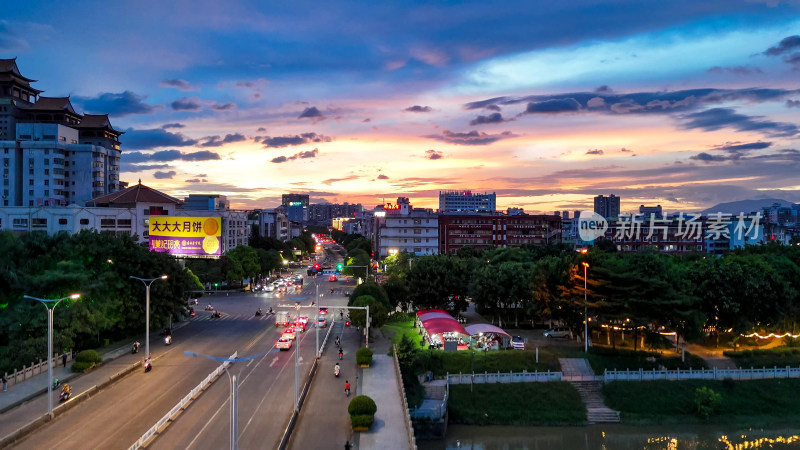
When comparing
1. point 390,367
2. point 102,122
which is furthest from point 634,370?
point 102,122

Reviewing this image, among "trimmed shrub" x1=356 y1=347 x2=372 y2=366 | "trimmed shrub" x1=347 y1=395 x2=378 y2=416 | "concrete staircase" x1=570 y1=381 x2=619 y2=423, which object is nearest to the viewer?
"trimmed shrub" x1=347 y1=395 x2=378 y2=416

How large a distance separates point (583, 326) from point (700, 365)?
8559 millimetres

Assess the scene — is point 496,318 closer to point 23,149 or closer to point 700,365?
point 700,365

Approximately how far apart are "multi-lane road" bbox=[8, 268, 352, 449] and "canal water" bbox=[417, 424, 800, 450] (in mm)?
9946

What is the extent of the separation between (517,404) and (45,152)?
296 feet

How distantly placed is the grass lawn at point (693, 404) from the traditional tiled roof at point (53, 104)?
10290 cm

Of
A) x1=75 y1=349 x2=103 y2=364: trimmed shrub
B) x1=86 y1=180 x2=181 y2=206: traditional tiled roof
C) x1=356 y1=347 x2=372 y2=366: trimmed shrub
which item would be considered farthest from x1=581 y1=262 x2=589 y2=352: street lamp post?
x1=86 y1=180 x2=181 y2=206: traditional tiled roof

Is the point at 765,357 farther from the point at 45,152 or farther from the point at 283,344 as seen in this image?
the point at 45,152

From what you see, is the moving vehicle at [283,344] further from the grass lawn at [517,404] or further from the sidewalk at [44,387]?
the grass lawn at [517,404]

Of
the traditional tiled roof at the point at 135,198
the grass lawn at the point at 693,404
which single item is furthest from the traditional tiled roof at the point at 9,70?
the grass lawn at the point at 693,404

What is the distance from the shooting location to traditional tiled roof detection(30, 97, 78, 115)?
3999 inches

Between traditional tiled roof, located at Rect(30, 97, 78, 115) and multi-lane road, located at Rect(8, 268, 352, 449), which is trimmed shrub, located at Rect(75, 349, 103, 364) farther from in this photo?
traditional tiled roof, located at Rect(30, 97, 78, 115)

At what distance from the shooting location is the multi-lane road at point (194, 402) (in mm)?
24203

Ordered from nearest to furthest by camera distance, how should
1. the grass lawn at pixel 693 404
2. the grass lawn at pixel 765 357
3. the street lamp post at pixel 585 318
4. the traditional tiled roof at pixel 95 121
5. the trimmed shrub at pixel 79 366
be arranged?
1. the trimmed shrub at pixel 79 366
2. the grass lawn at pixel 693 404
3. the street lamp post at pixel 585 318
4. the grass lawn at pixel 765 357
5. the traditional tiled roof at pixel 95 121
